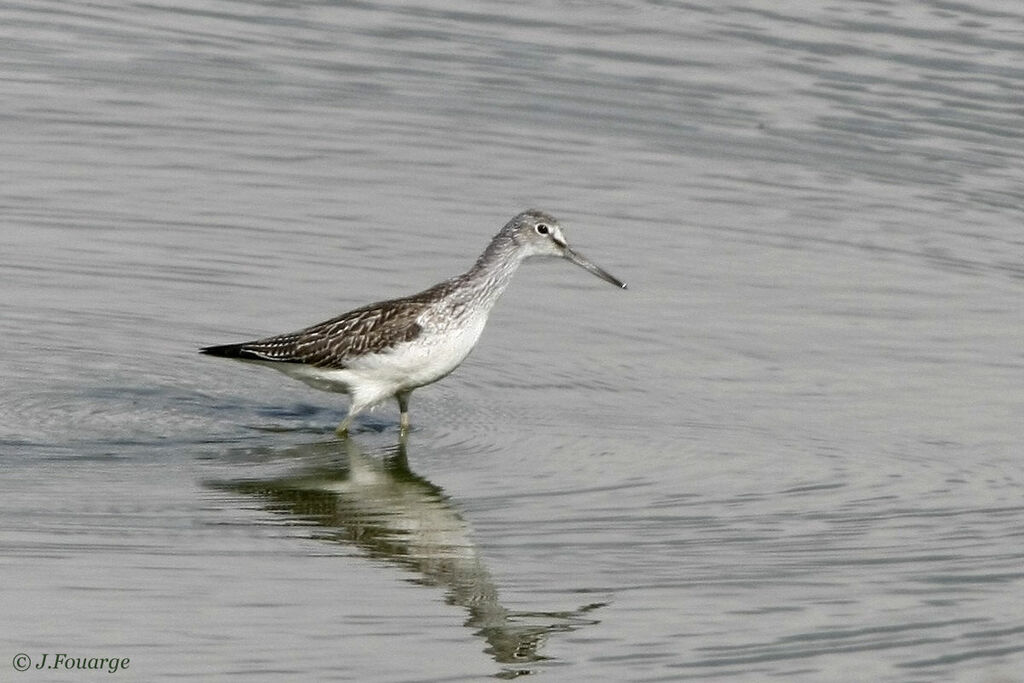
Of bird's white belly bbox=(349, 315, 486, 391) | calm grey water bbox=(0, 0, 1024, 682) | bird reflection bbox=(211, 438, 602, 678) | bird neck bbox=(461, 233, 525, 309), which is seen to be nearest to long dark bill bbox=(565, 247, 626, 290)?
bird neck bbox=(461, 233, 525, 309)

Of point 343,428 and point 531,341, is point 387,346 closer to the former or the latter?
point 343,428

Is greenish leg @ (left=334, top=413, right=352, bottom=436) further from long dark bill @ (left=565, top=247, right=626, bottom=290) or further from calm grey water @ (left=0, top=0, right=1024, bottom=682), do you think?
long dark bill @ (left=565, top=247, right=626, bottom=290)

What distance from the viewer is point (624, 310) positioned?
1620 cm

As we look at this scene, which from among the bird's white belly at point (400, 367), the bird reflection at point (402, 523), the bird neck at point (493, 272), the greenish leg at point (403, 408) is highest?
the bird neck at point (493, 272)

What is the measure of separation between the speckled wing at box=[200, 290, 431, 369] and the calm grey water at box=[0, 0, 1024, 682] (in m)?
0.46

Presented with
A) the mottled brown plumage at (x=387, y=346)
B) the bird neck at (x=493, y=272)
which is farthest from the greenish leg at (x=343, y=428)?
the bird neck at (x=493, y=272)

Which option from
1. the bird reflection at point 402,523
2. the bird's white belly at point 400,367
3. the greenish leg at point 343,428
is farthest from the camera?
the greenish leg at point 343,428

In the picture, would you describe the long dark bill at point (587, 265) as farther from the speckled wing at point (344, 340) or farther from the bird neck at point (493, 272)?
the speckled wing at point (344, 340)

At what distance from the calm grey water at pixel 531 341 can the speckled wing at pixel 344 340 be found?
18.3 inches

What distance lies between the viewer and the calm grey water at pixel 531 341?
10258 mm

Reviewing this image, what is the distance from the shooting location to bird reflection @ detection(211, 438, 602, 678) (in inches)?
400

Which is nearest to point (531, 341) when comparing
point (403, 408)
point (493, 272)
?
point (493, 272)

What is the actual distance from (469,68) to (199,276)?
6222 millimetres

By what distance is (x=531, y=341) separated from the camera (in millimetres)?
15516
